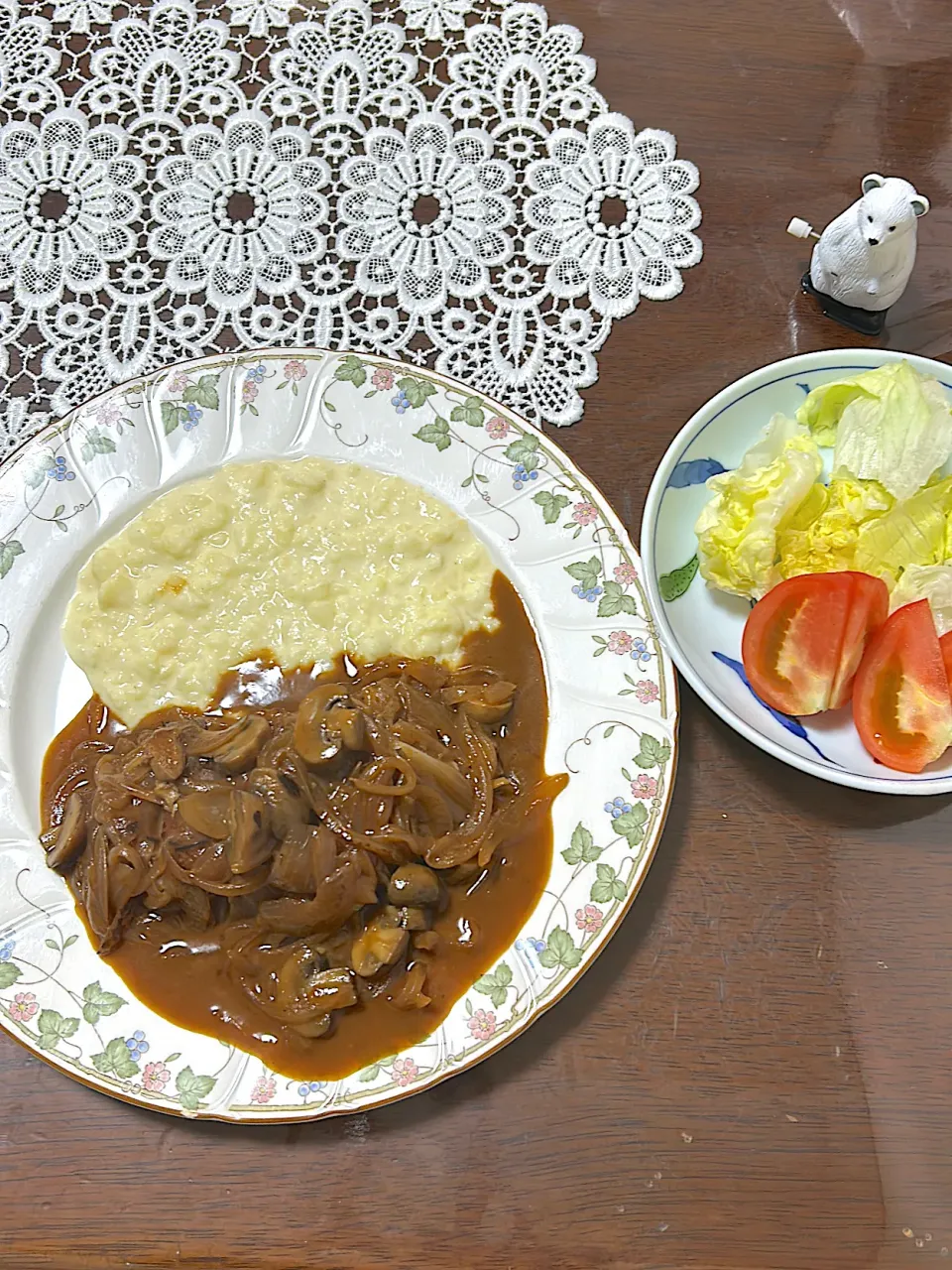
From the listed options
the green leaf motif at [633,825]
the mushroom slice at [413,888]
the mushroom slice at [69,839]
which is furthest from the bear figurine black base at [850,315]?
the mushroom slice at [69,839]

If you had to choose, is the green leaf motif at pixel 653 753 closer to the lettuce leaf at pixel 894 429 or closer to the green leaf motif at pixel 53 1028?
the lettuce leaf at pixel 894 429

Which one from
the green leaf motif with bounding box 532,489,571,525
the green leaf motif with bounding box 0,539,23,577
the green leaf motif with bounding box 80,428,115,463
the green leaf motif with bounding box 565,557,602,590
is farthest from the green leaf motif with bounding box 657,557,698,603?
the green leaf motif with bounding box 0,539,23,577

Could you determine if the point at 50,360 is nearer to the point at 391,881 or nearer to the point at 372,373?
the point at 372,373

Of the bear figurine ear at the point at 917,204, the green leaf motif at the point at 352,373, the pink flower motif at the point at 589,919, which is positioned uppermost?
the bear figurine ear at the point at 917,204

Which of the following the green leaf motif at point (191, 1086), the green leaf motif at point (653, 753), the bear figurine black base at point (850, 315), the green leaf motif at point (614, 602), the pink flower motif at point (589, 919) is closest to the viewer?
the green leaf motif at point (191, 1086)

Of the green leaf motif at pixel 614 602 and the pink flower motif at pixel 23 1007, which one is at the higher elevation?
the green leaf motif at pixel 614 602

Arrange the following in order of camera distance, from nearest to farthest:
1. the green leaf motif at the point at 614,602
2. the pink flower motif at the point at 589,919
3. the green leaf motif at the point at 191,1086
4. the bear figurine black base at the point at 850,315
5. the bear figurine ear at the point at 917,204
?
the green leaf motif at the point at 191,1086 < the pink flower motif at the point at 589,919 < the green leaf motif at the point at 614,602 < the bear figurine ear at the point at 917,204 < the bear figurine black base at the point at 850,315

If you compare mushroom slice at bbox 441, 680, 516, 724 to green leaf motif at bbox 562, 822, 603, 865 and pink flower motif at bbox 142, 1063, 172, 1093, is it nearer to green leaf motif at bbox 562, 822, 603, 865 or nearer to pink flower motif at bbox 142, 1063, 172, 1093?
green leaf motif at bbox 562, 822, 603, 865
